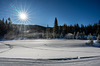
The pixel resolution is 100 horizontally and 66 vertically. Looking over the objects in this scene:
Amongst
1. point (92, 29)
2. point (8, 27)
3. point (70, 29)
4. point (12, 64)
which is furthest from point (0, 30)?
point (92, 29)

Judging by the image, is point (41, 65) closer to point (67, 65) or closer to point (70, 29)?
point (67, 65)

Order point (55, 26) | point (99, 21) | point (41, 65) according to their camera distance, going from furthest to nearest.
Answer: point (99, 21)
point (55, 26)
point (41, 65)

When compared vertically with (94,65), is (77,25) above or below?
above

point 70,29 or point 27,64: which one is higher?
point 70,29

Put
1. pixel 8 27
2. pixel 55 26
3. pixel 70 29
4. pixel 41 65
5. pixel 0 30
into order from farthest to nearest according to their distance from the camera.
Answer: pixel 70 29 → pixel 55 26 → pixel 8 27 → pixel 0 30 → pixel 41 65

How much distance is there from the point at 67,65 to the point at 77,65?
0.58m

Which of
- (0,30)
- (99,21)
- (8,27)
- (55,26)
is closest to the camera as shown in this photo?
(0,30)

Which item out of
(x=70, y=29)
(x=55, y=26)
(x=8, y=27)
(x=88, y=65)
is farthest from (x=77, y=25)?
(x=88, y=65)

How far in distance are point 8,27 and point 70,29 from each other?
52.1m

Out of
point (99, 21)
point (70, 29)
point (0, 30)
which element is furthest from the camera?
point (99, 21)

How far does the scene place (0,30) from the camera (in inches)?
1459

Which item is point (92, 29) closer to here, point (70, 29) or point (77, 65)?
point (70, 29)

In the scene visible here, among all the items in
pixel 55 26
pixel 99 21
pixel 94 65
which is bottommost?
pixel 94 65

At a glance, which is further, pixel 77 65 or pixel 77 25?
pixel 77 25
